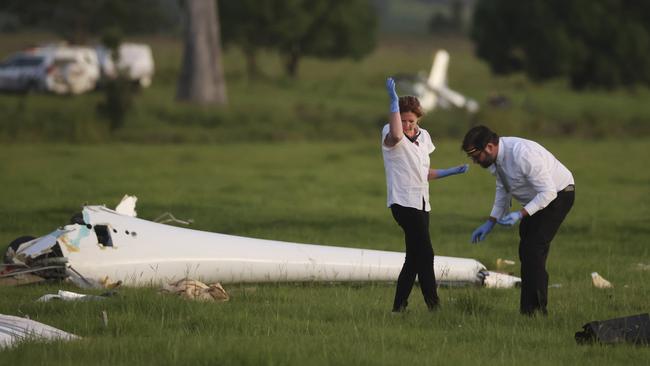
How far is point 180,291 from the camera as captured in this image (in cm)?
1079

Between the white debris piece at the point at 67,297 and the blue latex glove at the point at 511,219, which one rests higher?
the blue latex glove at the point at 511,219

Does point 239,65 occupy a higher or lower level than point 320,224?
higher

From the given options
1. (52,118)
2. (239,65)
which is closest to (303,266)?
(52,118)

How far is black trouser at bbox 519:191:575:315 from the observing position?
32.5 feet

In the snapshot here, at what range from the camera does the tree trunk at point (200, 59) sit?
4447 centimetres

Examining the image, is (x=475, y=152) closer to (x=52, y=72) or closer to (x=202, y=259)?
(x=202, y=259)

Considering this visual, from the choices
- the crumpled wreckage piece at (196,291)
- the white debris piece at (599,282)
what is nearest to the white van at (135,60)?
the white debris piece at (599,282)

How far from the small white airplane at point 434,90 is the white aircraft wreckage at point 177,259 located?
31.5 meters

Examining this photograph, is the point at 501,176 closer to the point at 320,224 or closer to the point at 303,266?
the point at 303,266

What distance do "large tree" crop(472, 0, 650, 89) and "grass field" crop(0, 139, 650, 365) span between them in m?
24.2

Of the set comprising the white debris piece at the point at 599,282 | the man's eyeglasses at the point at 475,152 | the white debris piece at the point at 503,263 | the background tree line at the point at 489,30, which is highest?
the background tree line at the point at 489,30

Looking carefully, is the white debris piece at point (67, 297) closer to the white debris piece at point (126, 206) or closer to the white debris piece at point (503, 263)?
the white debris piece at point (126, 206)

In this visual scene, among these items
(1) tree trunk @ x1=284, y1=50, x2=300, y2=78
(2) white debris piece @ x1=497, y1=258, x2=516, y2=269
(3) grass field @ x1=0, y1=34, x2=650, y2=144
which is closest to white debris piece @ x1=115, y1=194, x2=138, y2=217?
(2) white debris piece @ x1=497, y1=258, x2=516, y2=269

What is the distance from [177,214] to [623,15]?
4561 cm
